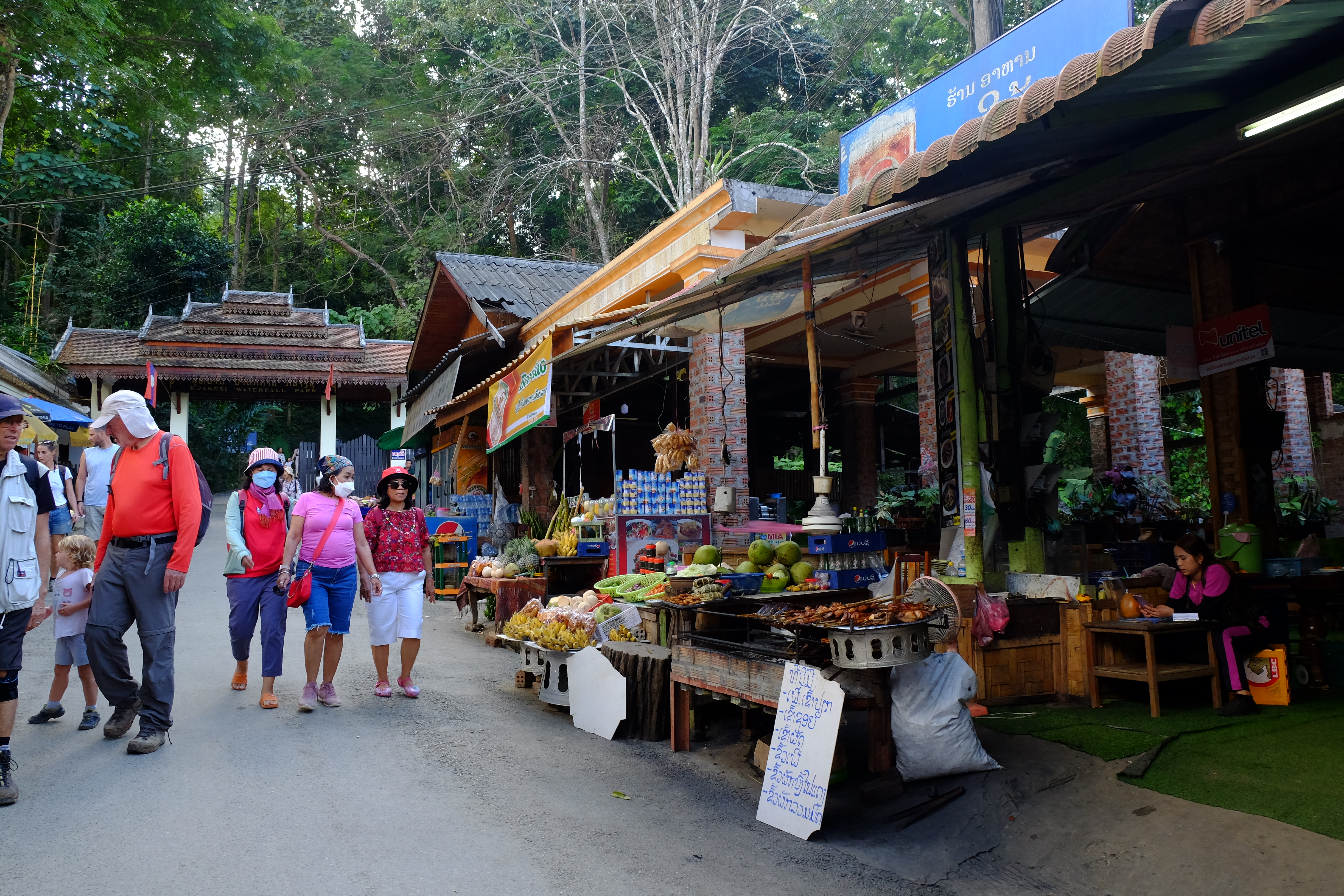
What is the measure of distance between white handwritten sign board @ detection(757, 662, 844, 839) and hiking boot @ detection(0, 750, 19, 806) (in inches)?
147

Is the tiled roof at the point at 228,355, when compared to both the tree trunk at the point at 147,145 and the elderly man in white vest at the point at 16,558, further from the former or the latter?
the elderly man in white vest at the point at 16,558

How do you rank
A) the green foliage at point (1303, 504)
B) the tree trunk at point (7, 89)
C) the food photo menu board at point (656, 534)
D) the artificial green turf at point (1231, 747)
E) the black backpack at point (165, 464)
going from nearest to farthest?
the artificial green turf at point (1231, 747)
the black backpack at point (165, 464)
the food photo menu board at point (656, 534)
the green foliage at point (1303, 504)
the tree trunk at point (7, 89)

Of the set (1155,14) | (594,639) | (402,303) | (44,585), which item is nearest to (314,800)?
(44,585)

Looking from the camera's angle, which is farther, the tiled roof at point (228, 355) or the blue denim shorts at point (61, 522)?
the tiled roof at point (228, 355)

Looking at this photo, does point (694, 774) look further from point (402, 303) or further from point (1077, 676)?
point (402, 303)

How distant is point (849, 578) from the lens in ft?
21.9

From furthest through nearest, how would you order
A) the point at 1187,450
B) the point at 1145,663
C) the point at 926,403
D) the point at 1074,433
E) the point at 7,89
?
the point at 1074,433 → the point at 1187,450 → the point at 7,89 → the point at 926,403 → the point at 1145,663

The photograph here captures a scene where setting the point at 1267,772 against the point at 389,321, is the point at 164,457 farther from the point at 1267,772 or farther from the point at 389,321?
the point at 389,321

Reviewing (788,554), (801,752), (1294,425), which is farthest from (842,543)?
(1294,425)

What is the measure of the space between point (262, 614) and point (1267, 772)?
6.34 m

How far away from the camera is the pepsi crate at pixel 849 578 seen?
21.7 ft

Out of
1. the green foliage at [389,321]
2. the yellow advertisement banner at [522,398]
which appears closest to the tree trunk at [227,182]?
the green foliage at [389,321]

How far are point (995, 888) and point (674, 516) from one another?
640cm

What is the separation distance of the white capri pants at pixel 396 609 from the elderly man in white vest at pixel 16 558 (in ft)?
7.47
